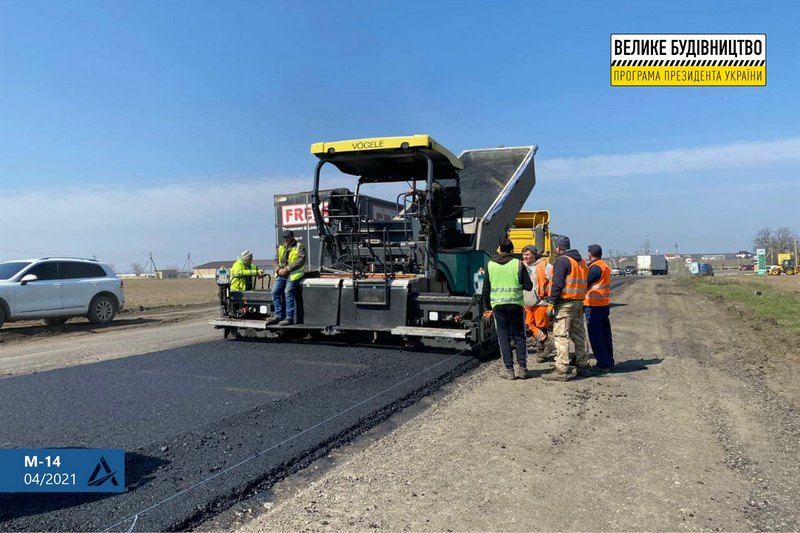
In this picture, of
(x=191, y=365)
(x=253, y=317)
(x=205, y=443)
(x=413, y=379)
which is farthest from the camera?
(x=253, y=317)

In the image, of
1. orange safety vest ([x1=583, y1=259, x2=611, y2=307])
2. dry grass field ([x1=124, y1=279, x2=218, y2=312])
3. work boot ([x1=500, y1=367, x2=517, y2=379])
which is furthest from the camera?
dry grass field ([x1=124, y1=279, x2=218, y2=312])

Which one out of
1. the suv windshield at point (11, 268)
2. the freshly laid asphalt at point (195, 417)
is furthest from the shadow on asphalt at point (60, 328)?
the freshly laid asphalt at point (195, 417)

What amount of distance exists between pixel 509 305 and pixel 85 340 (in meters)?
7.90

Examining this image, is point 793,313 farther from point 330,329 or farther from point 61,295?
point 61,295

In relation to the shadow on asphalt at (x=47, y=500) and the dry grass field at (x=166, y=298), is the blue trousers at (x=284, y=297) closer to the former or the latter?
the shadow on asphalt at (x=47, y=500)

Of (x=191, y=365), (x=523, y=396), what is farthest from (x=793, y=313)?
(x=191, y=365)

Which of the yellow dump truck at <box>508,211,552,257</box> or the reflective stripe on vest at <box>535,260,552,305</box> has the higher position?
the yellow dump truck at <box>508,211,552,257</box>

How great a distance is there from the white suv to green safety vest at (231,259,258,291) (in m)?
5.28

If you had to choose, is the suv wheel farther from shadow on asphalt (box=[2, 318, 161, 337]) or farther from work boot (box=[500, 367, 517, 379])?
work boot (box=[500, 367, 517, 379])

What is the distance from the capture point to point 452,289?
27.0 feet

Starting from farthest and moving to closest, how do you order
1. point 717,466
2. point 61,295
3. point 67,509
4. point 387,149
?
point 61,295 < point 387,149 < point 717,466 < point 67,509

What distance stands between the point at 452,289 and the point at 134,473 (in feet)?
17.7

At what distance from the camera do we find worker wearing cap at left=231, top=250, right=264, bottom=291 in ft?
30.7

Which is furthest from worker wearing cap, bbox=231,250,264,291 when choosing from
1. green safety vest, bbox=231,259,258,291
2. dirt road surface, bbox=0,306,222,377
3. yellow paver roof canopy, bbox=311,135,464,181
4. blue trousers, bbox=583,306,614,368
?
blue trousers, bbox=583,306,614,368
